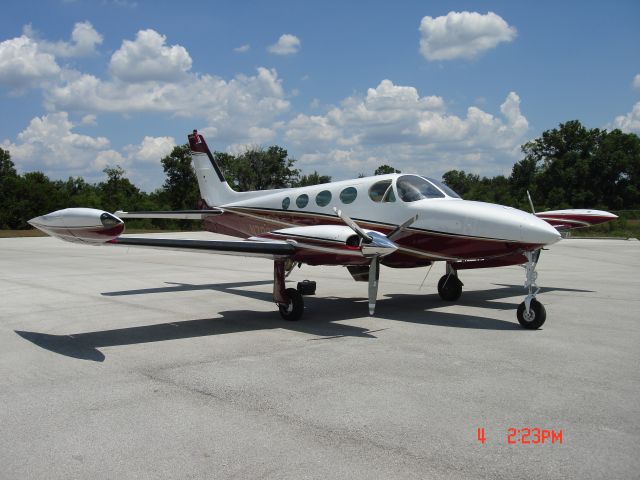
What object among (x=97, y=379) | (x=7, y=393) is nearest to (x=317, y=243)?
(x=97, y=379)

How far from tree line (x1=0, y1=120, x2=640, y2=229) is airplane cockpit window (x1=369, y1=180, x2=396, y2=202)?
43407 mm

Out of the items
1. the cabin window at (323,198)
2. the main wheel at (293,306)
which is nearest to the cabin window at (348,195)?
the cabin window at (323,198)

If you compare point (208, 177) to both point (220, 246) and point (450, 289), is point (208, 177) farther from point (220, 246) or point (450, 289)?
point (450, 289)

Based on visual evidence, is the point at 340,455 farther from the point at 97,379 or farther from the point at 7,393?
the point at 7,393

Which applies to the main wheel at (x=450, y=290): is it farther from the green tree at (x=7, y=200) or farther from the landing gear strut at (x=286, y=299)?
the green tree at (x=7, y=200)

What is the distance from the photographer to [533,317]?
27.3ft

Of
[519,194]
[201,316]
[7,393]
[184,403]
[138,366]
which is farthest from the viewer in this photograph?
[519,194]

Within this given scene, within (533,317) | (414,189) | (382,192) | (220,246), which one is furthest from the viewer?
(382,192)

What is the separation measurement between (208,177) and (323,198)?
17.0 feet

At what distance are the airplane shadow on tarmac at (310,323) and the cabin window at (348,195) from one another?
216 centimetres

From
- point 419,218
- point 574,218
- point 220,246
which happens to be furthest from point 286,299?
point 574,218

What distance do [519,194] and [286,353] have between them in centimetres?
6833

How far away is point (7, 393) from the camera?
550 centimetres

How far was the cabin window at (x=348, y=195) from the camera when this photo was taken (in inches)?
426
